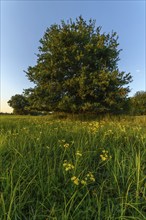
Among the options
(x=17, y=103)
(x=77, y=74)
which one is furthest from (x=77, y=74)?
(x=17, y=103)

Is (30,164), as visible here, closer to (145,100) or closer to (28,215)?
(28,215)

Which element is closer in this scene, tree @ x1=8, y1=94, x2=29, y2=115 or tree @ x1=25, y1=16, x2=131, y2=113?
tree @ x1=25, y1=16, x2=131, y2=113

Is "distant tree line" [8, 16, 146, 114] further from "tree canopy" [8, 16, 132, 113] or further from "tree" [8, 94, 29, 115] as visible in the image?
"tree" [8, 94, 29, 115]

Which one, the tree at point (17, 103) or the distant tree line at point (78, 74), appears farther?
the tree at point (17, 103)

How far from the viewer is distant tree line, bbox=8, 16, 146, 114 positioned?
1645 centimetres

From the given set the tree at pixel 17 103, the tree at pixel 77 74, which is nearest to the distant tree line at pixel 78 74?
the tree at pixel 77 74

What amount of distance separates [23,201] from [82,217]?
751mm

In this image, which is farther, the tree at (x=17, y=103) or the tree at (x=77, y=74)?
the tree at (x=17, y=103)

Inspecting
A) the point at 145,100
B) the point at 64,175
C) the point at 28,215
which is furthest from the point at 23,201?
the point at 145,100

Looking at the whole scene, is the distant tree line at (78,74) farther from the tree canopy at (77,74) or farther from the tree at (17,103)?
the tree at (17,103)

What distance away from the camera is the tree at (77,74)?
648 inches

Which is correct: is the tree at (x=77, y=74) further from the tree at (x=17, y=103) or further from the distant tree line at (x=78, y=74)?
the tree at (x=17, y=103)

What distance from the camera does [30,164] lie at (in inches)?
129

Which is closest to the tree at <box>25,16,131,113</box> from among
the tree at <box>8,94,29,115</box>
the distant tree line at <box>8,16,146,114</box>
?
the distant tree line at <box>8,16,146,114</box>
